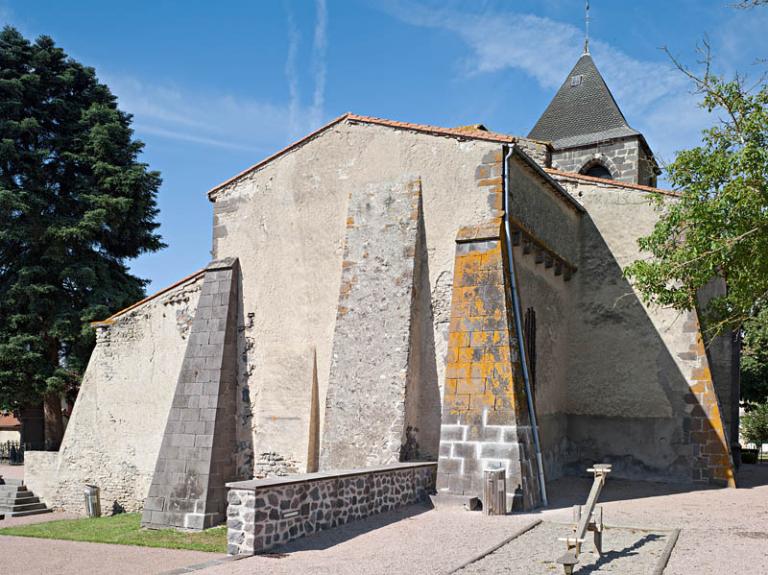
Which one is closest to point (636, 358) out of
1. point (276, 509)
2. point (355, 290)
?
point (355, 290)

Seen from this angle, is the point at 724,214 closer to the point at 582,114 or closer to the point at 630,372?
the point at 630,372

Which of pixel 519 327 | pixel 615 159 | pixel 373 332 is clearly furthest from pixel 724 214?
pixel 615 159

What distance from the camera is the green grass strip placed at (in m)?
10.5

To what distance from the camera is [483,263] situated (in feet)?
35.8

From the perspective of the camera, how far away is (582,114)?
22.4m

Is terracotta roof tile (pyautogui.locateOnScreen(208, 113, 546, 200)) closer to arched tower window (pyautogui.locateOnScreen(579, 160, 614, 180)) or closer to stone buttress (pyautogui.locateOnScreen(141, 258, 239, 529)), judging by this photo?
stone buttress (pyautogui.locateOnScreen(141, 258, 239, 529))

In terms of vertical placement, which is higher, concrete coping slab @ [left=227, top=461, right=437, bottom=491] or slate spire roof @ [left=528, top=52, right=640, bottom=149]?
slate spire roof @ [left=528, top=52, right=640, bottom=149]

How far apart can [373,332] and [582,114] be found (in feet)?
45.9

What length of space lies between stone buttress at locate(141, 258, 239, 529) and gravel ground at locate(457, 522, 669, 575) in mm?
6181

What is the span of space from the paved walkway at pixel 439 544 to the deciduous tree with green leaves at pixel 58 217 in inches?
393

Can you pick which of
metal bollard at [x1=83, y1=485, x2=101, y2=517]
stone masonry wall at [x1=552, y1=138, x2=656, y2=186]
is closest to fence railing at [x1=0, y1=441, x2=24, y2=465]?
metal bollard at [x1=83, y1=485, x2=101, y2=517]

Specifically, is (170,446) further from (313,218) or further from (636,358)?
(636,358)

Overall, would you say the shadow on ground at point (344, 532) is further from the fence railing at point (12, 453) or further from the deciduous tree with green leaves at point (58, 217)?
the fence railing at point (12, 453)

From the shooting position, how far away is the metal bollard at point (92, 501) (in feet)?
50.4
